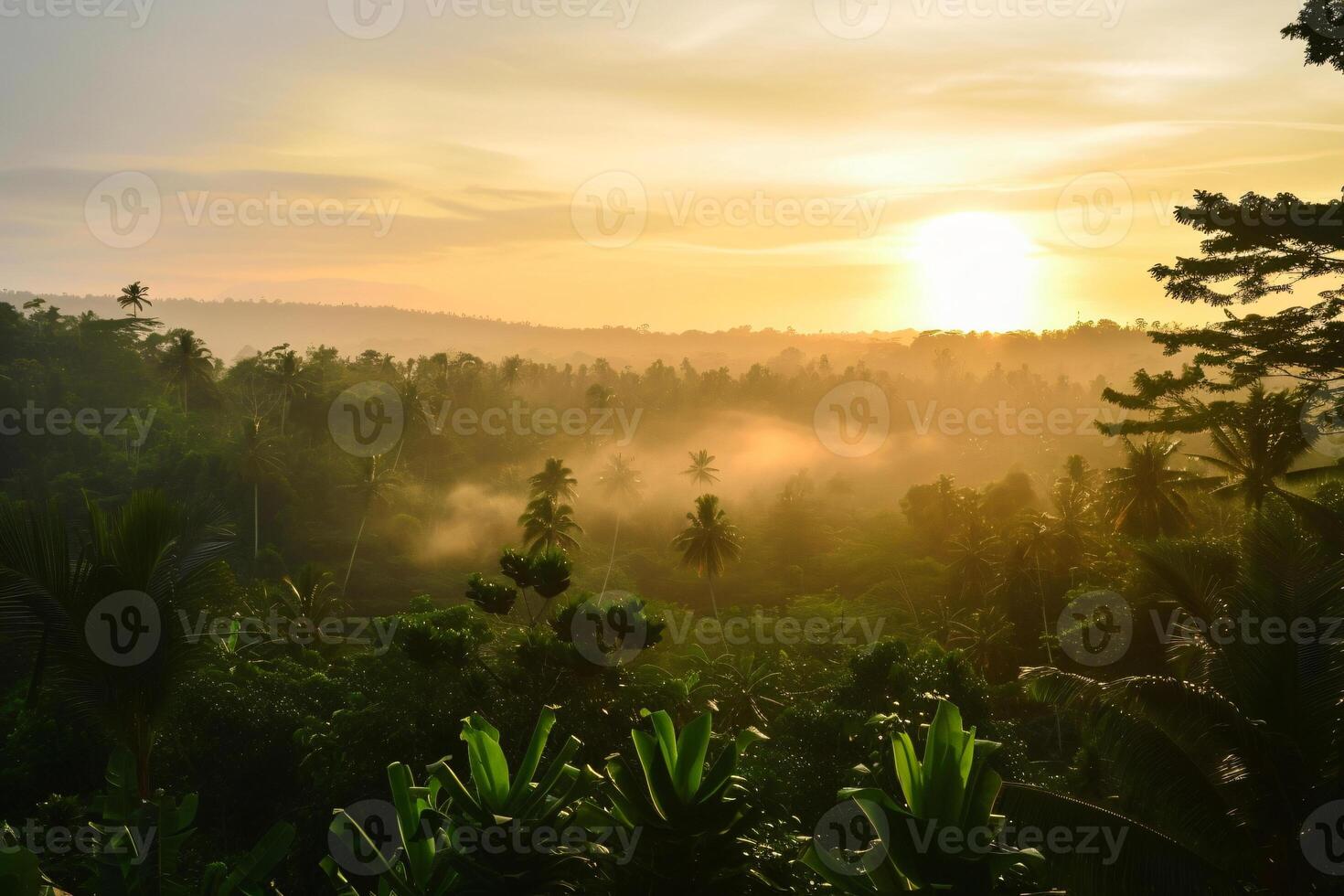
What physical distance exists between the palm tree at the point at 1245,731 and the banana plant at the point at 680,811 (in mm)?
4249

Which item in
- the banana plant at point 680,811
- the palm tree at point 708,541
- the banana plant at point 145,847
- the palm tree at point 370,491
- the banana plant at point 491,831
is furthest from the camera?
the palm tree at point 370,491

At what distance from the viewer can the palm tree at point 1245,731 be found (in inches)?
368

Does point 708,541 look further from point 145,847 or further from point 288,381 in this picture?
point 288,381

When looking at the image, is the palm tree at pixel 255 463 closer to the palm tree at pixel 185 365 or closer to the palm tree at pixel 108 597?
the palm tree at pixel 185 365

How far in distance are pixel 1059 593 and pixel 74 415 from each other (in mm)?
83220

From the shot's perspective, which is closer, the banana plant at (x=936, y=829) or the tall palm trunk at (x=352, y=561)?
the banana plant at (x=936, y=829)

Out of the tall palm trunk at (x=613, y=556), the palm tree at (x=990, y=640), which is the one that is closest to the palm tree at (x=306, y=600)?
the tall palm trunk at (x=613, y=556)

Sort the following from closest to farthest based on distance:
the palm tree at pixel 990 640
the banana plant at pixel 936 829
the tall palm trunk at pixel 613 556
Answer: the banana plant at pixel 936 829 → the palm tree at pixel 990 640 → the tall palm trunk at pixel 613 556

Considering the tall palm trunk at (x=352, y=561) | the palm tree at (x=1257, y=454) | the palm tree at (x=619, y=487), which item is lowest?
the tall palm trunk at (x=352, y=561)

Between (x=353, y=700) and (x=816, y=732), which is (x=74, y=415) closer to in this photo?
(x=353, y=700)

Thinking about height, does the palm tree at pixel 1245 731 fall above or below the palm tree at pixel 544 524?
above

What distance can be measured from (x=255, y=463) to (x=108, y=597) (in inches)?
3127

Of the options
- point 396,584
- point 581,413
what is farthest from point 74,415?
point 581,413

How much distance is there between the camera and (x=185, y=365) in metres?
93.1
